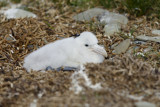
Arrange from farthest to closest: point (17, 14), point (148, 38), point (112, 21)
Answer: point (17, 14)
point (112, 21)
point (148, 38)

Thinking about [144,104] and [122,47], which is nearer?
[144,104]

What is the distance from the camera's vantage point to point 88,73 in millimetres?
3500

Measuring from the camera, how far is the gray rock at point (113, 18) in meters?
5.92

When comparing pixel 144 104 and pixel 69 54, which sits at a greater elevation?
pixel 69 54

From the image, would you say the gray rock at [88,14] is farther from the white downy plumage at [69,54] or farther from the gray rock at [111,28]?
the white downy plumage at [69,54]

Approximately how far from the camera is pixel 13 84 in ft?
12.1

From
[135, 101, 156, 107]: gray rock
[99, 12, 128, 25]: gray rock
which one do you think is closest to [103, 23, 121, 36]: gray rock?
[99, 12, 128, 25]: gray rock

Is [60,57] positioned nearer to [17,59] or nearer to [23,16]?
[17,59]

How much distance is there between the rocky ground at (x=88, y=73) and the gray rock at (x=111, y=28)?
5 cm

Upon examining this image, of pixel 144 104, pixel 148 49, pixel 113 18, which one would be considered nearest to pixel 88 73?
pixel 144 104

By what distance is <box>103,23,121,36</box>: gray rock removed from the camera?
5.52 metres

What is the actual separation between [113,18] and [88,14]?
0.66m

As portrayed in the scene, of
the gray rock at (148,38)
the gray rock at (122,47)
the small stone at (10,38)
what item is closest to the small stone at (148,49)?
the gray rock at (148,38)

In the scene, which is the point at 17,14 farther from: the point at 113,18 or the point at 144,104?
the point at 144,104
